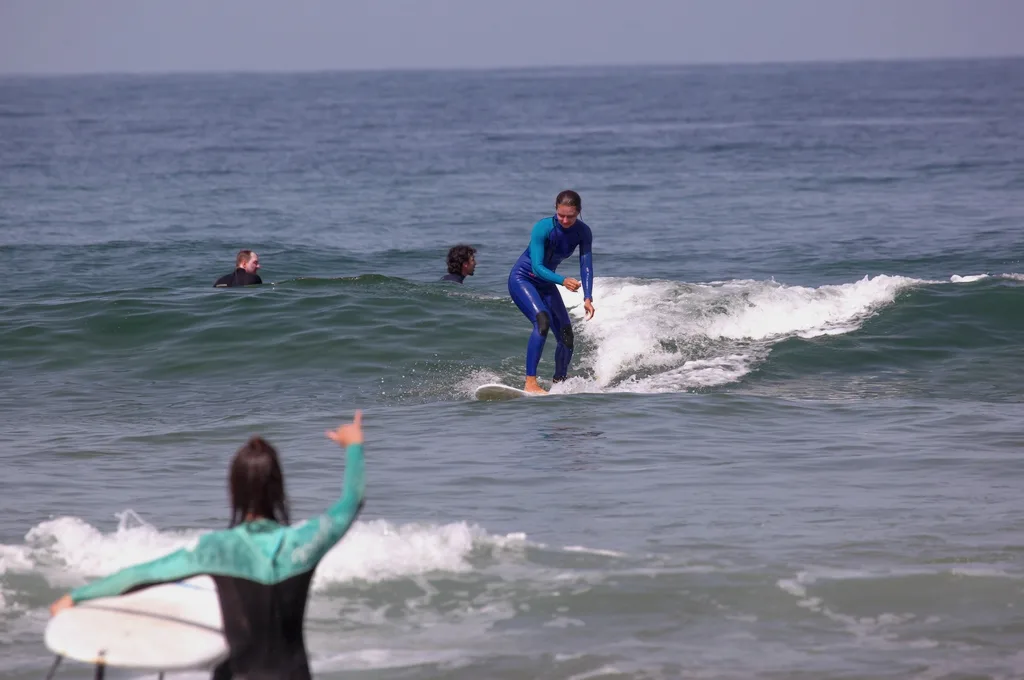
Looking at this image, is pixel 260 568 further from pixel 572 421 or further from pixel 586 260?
pixel 586 260

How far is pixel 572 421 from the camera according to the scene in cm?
1135

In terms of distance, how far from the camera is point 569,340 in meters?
12.8

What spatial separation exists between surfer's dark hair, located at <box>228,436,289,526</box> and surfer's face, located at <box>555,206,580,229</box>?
305 inches

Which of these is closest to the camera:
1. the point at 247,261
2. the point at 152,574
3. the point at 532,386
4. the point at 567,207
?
the point at 152,574

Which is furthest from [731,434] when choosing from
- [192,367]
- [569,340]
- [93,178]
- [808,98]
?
[808,98]

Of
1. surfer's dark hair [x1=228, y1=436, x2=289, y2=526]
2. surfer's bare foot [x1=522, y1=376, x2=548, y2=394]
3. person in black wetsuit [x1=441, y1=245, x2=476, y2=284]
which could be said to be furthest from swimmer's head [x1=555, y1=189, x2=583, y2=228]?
surfer's dark hair [x1=228, y1=436, x2=289, y2=526]

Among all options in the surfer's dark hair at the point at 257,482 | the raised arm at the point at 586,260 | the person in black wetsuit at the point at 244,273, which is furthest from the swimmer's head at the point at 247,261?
the surfer's dark hair at the point at 257,482

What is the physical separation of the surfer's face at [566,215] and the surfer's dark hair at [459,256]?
3711 mm

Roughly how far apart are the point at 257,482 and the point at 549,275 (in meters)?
7.82

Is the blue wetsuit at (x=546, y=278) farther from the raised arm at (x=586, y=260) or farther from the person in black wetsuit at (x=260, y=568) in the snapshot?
the person in black wetsuit at (x=260, y=568)

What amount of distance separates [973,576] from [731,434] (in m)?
3.75

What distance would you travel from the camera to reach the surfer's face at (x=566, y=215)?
12.0 m

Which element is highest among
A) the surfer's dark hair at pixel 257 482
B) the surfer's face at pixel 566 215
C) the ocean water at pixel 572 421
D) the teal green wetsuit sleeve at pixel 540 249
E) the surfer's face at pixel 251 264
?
the surfer's face at pixel 566 215

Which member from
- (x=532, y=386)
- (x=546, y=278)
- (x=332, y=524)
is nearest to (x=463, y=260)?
(x=532, y=386)
